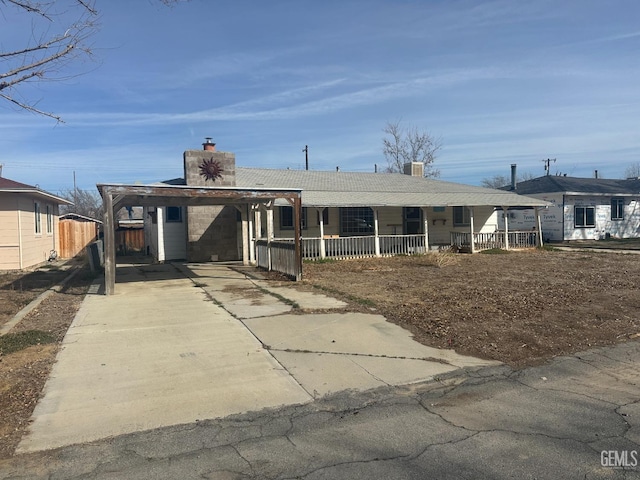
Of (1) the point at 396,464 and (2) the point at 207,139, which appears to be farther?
(2) the point at 207,139

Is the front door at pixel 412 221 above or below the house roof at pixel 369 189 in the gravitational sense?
below

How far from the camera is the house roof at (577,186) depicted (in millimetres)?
29156

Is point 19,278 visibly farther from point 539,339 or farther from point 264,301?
point 539,339

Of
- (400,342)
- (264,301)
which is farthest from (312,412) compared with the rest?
(264,301)

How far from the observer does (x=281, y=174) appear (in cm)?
2278

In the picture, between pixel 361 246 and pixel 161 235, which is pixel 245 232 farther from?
pixel 361 246

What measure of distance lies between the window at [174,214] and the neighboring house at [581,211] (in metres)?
20.9

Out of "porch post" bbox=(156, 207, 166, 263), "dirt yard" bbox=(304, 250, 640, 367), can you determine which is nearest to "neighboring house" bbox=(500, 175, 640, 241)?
"dirt yard" bbox=(304, 250, 640, 367)

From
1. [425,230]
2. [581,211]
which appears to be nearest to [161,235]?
[425,230]

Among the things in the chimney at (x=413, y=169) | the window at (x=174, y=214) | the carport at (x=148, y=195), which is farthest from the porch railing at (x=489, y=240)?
the window at (x=174, y=214)

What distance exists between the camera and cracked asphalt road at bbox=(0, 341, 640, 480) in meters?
3.22

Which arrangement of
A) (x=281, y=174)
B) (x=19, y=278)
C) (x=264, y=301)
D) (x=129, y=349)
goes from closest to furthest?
(x=129, y=349) < (x=264, y=301) < (x=19, y=278) < (x=281, y=174)

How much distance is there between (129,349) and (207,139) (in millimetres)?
14338

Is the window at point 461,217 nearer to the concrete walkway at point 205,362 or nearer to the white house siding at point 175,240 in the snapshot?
the white house siding at point 175,240
